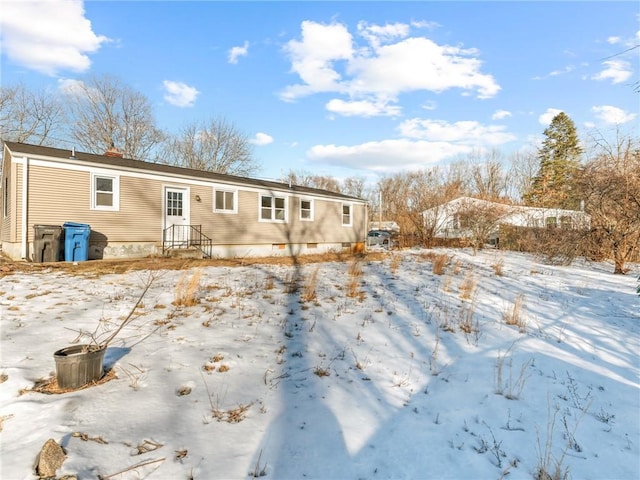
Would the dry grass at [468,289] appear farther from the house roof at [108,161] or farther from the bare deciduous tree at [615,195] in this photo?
the house roof at [108,161]

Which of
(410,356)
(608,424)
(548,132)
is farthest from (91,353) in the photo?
(548,132)

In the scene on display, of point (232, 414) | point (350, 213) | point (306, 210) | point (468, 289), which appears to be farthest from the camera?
point (350, 213)

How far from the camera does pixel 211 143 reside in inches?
1275

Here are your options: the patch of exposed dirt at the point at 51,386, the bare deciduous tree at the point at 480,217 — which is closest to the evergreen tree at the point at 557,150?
the bare deciduous tree at the point at 480,217

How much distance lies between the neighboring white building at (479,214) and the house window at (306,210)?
7.99 metres

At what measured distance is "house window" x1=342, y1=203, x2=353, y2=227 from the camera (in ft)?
63.8

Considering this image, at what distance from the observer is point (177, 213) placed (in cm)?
1268

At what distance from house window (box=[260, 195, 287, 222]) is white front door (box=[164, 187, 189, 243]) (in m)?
3.53

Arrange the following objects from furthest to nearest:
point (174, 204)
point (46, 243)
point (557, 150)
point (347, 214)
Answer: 1. point (557, 150)
2. point (347, 214)
3. point (174, 204)
4. point (46, 243)

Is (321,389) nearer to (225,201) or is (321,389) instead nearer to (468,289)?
(468,289)

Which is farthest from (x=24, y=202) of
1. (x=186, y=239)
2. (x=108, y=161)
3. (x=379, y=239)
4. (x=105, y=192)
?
(x=379, y=239)

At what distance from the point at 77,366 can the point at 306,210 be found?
48.0 feet

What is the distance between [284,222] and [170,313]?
36.6 feet

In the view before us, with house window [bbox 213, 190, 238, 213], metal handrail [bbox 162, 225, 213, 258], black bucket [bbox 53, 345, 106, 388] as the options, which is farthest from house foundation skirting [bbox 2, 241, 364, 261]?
black bucket [bbox 53, 345, 106, 388]
